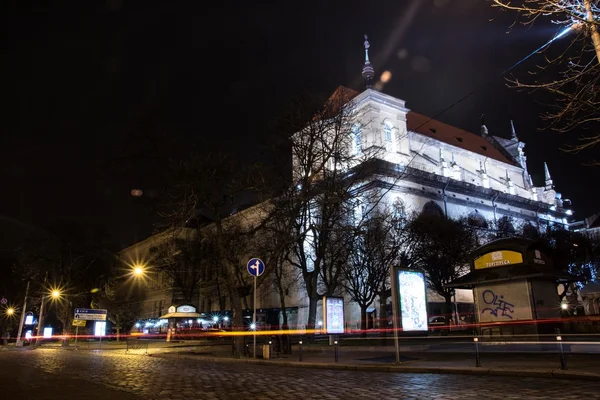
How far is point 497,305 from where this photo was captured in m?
19.5

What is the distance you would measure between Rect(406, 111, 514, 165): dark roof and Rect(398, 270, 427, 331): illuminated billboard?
58.7 meters

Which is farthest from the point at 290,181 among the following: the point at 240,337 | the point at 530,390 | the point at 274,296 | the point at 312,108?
the point at 274,296

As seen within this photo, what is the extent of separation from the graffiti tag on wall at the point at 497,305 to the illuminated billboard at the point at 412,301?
5.59 meters

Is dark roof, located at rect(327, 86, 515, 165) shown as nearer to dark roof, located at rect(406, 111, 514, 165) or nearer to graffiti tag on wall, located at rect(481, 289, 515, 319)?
dark roof, located at rect(406, 111, 514, 165)

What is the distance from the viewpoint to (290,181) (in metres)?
26.1

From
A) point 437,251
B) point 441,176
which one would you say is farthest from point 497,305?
point 441,176

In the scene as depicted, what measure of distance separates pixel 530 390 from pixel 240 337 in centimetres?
1511

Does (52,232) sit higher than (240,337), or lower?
higher

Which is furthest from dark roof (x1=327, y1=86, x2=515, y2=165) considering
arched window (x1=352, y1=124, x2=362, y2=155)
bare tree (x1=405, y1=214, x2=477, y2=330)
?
bare tree (x1=405, y1=214, x2=477, y2=330)

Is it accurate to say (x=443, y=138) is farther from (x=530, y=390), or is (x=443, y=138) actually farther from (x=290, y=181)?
(x=530, y=390)

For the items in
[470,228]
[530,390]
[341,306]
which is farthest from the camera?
[470,228]

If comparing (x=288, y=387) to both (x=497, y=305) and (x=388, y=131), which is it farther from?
(x=388, y=131)

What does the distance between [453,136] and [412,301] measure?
Result: 7092 cm

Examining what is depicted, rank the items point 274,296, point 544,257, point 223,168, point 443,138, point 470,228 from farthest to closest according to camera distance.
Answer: point 443,138
point 274,296
point 470,228
point 223,168
point 544,257
